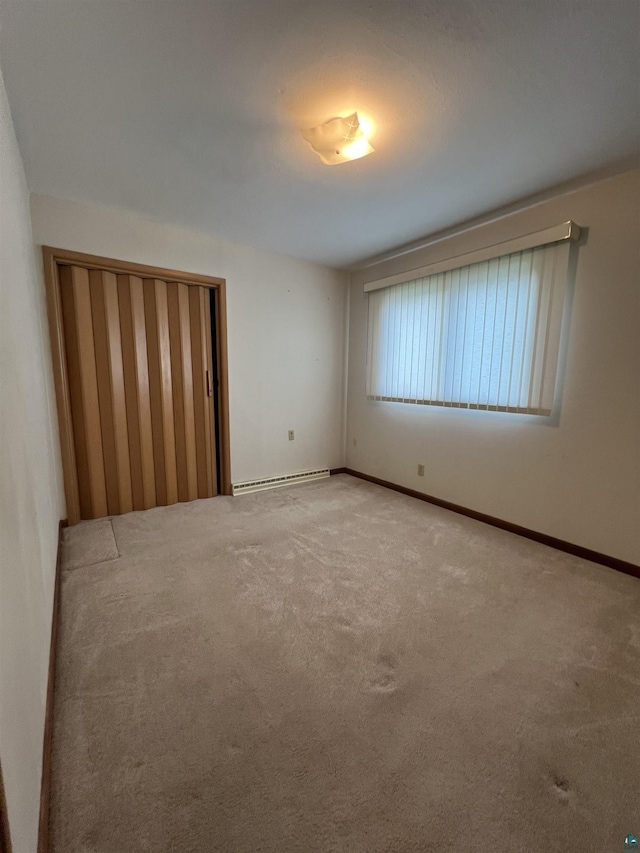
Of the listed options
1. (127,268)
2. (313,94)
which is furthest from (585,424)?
(127,268)

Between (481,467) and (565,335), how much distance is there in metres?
1.15

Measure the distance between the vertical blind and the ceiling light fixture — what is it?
4.75ft

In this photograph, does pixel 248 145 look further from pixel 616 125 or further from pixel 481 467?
pixel 481 467

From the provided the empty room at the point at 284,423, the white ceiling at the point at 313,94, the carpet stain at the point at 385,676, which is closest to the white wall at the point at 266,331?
the empty room at the point at 284,423

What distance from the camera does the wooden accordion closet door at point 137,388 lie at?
2684 mm

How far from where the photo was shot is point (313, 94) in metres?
1.49

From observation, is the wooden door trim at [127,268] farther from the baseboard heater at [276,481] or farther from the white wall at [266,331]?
the baseboard heater at [276,481]

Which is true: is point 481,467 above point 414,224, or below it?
below

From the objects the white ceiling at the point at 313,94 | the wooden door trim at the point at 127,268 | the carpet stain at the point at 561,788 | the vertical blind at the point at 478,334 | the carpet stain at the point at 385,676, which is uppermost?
the white ceiling at the point at 313,94

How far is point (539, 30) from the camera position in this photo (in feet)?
4.00

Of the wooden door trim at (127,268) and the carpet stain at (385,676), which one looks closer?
the carpet stain at (385,676)

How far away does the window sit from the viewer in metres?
2.38

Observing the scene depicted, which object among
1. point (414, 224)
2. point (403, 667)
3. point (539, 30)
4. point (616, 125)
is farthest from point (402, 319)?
point (403, 667)

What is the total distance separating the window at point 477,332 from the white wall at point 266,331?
0.65 meters
